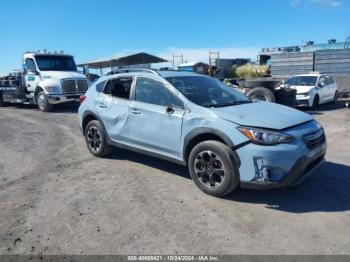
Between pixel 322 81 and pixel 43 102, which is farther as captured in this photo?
pixel 43 102

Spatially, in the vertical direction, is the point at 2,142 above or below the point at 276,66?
below

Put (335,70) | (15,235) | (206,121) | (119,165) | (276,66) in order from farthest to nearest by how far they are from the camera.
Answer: (276,66), (335,70), (119,165), (206,121), (15,235)

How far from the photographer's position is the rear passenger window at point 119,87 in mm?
6145

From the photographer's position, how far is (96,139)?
6863mm

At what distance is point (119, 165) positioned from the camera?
6.40m

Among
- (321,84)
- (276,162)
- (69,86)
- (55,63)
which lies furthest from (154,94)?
(55,63)

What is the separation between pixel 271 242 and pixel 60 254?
2167mm

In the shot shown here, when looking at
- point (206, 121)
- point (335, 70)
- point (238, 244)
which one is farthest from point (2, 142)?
point (335, 70)

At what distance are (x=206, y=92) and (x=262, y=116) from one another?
1157 mm

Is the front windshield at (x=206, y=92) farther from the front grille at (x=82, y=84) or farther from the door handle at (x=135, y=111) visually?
the front grille at (x=82, y=84)

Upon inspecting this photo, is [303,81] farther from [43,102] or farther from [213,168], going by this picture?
[213,168]

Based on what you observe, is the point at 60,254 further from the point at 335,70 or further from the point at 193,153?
the point at 335,70

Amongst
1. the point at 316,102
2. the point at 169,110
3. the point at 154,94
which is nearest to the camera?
the point at 169,110

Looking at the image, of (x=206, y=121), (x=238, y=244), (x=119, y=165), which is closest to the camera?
(x=238, y=244)
